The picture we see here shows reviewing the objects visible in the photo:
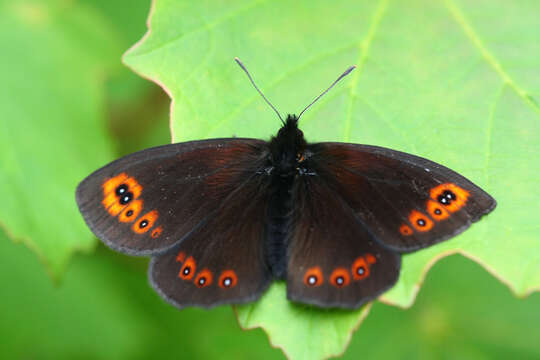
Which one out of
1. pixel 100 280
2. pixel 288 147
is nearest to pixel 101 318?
pixel 100 280

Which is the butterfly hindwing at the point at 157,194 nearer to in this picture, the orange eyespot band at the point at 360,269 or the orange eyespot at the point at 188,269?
the orange eyespot at the point at 188,269

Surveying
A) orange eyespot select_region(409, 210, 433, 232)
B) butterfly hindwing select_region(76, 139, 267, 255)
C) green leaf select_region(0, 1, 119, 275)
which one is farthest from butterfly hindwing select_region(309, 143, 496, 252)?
green leaf select_region(0, 1, 119, 275)

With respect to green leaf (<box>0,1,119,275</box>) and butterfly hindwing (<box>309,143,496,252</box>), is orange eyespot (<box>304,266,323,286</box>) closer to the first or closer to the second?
butterfly hindwing (<box>309,143,496,252</box>)

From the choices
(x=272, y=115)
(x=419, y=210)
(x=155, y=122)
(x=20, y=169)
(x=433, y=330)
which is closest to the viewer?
(x=419, y=210)

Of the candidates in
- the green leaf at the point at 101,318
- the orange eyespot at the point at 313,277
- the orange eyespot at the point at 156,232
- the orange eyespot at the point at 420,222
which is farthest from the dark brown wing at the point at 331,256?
the green leaf at the point at 101,318

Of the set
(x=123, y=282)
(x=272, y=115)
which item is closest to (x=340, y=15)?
(x=272, y=115)

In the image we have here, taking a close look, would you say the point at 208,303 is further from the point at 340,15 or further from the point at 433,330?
the point at 433,330
